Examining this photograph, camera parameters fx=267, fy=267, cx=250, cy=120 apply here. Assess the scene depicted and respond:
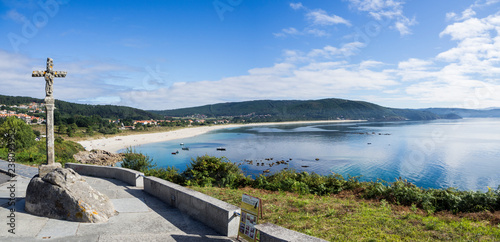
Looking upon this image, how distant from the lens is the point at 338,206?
839 centimetres

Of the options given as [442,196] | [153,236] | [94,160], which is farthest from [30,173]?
[94,160]

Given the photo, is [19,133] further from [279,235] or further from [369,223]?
[369,223]

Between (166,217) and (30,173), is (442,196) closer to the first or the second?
(166,217)

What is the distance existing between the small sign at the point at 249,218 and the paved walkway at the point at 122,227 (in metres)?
0.58

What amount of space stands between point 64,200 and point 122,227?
5.36ft

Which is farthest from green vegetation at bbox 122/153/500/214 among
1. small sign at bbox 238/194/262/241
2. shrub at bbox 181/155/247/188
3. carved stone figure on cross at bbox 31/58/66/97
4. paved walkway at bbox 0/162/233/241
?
small sign at bbox 238/194/262/241

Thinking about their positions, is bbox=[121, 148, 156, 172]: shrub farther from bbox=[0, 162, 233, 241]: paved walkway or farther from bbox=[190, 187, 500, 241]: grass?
bbox=[190, 187, 500, 241]: grass

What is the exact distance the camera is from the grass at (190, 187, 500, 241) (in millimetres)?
5664

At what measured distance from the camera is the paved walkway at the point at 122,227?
18.4 feet

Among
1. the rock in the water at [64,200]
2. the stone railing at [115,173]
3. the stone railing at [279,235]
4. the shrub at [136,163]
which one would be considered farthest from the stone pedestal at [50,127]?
the stone railing at [279,235]

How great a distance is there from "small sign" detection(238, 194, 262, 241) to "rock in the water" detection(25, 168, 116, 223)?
3.62 m

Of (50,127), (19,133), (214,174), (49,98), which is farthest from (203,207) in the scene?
(19,133)

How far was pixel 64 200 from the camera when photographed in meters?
6.49

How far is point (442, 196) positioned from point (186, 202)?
337 inches
